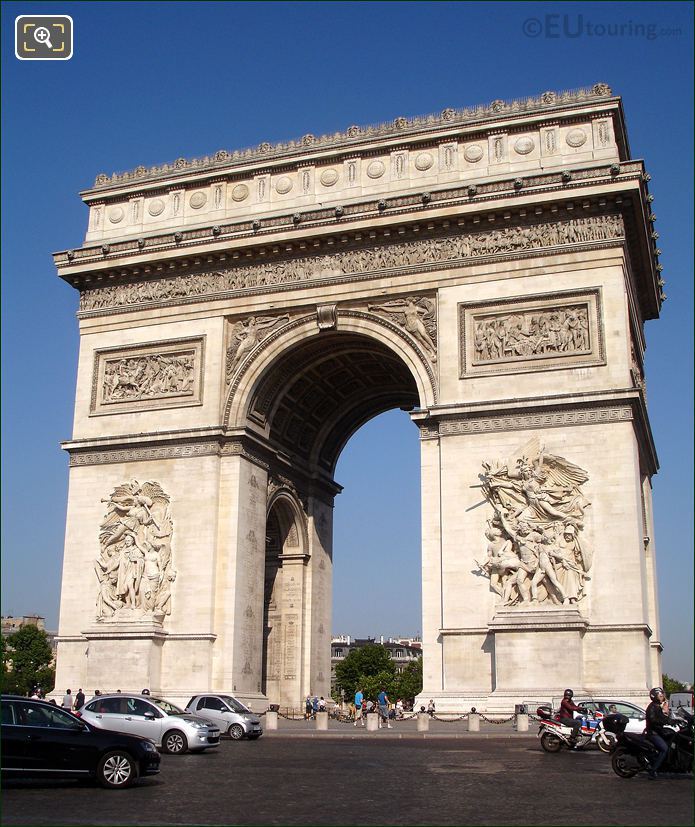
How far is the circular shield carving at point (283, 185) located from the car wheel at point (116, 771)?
2338 centimetres

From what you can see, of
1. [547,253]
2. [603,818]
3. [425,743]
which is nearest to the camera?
[603,818]

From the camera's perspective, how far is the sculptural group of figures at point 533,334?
97.0 ft

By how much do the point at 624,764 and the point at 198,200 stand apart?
25.3m

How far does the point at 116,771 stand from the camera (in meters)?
14.5

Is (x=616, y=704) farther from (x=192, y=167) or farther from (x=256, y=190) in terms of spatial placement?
(x=192, y=167)

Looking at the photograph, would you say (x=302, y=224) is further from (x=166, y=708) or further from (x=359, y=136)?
(x=166, y=708)

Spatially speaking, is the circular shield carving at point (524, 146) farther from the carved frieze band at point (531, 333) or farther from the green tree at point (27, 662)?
the green tree at point (27, 662)

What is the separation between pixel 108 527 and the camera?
32938 mm

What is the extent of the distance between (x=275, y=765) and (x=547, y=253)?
59.0 ft

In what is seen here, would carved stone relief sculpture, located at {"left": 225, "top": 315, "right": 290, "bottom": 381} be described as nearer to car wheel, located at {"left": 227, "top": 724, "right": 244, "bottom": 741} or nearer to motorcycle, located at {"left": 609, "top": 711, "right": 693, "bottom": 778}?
car wheel, located at {"left": 227, "top": 724, "right": 244, "bottom": 741}

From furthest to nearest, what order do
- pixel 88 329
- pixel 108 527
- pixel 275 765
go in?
pixel 88 329 < pixel 108 527 < pixel 275 765

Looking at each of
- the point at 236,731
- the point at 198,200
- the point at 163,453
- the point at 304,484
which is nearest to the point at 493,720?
the point at 236,731

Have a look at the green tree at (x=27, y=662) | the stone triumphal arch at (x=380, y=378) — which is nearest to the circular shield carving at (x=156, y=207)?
the stone triumphal arch at (x=380, y=378)

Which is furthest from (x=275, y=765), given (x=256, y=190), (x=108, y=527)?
(x=256, y=190)
